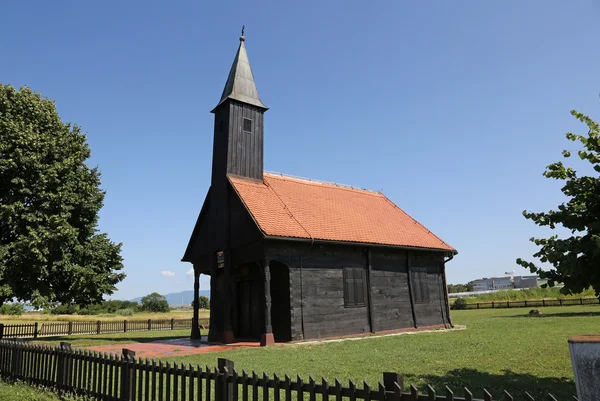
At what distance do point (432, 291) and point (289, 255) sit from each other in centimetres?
1004

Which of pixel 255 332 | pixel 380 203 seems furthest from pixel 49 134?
pixel 380 203

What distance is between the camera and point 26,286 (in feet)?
67.2

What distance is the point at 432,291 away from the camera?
76.0 feet

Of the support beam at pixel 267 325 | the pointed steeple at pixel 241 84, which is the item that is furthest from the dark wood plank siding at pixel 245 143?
the support beam at pixel 267 325

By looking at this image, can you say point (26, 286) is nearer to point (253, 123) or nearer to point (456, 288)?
point (253, 123)

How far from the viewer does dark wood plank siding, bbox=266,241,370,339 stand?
1739cm

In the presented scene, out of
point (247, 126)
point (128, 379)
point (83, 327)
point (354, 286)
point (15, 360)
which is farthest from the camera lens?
point (83, 327)

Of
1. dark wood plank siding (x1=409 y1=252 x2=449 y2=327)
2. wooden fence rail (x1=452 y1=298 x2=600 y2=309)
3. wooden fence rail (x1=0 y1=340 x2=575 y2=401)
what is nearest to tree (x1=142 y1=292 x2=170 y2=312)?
wooden fence rail (x1=452 y1=298 x2=600 y2=309)

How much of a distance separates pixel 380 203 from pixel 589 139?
1934cm

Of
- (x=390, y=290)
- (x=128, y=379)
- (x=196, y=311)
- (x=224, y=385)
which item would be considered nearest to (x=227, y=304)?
(x=196, y=311)

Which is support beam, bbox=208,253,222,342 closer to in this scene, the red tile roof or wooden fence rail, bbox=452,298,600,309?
the red tile roof

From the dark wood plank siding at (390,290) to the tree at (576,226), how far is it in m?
12.9

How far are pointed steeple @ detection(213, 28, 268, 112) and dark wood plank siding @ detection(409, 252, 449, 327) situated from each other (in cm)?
1183

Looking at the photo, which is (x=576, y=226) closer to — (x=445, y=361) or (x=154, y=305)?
(x=445, y=361)
